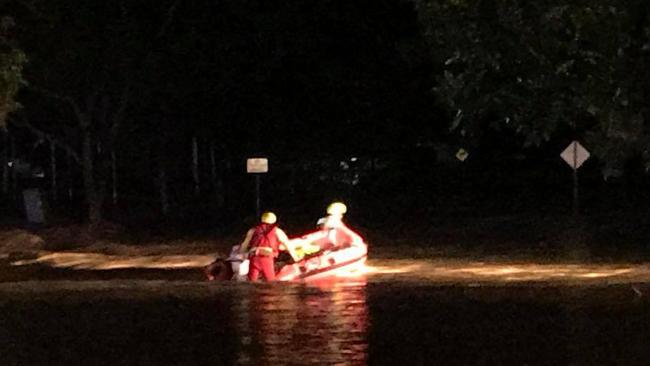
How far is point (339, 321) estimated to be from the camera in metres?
17.4

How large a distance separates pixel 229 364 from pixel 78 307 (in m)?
6.74

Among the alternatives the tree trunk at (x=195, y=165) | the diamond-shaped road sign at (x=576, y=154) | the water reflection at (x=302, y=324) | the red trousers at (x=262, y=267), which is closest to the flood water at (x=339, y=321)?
the water reflection at (x=302, y=324)

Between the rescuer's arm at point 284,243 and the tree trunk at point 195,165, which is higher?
the tree trunk at point 195,165

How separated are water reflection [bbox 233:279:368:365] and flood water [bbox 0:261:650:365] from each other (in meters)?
0.02

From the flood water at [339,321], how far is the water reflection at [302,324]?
0.07 feet

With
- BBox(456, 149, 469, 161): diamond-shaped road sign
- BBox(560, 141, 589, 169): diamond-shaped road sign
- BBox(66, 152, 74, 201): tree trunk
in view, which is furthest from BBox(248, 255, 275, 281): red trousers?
BBox(66, 152, 74, 201): tree trunk

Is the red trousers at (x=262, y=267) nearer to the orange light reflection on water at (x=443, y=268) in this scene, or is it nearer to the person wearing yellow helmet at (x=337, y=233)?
the orange light reflection on water at (x=443, y=268)

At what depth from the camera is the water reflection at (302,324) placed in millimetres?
14266

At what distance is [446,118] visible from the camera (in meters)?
47.5

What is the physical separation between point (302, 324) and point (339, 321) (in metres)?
0.55

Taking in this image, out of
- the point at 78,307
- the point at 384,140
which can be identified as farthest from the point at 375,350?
the point at 384,140

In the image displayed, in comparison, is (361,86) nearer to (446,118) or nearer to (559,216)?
(446,118)

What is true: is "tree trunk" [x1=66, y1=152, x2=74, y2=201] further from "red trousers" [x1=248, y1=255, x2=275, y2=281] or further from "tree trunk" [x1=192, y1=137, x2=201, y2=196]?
"red trousers" [x1=248, y1=255, x2=275, y2=281]

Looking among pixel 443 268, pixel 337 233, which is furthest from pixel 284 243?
pixel 443 268
